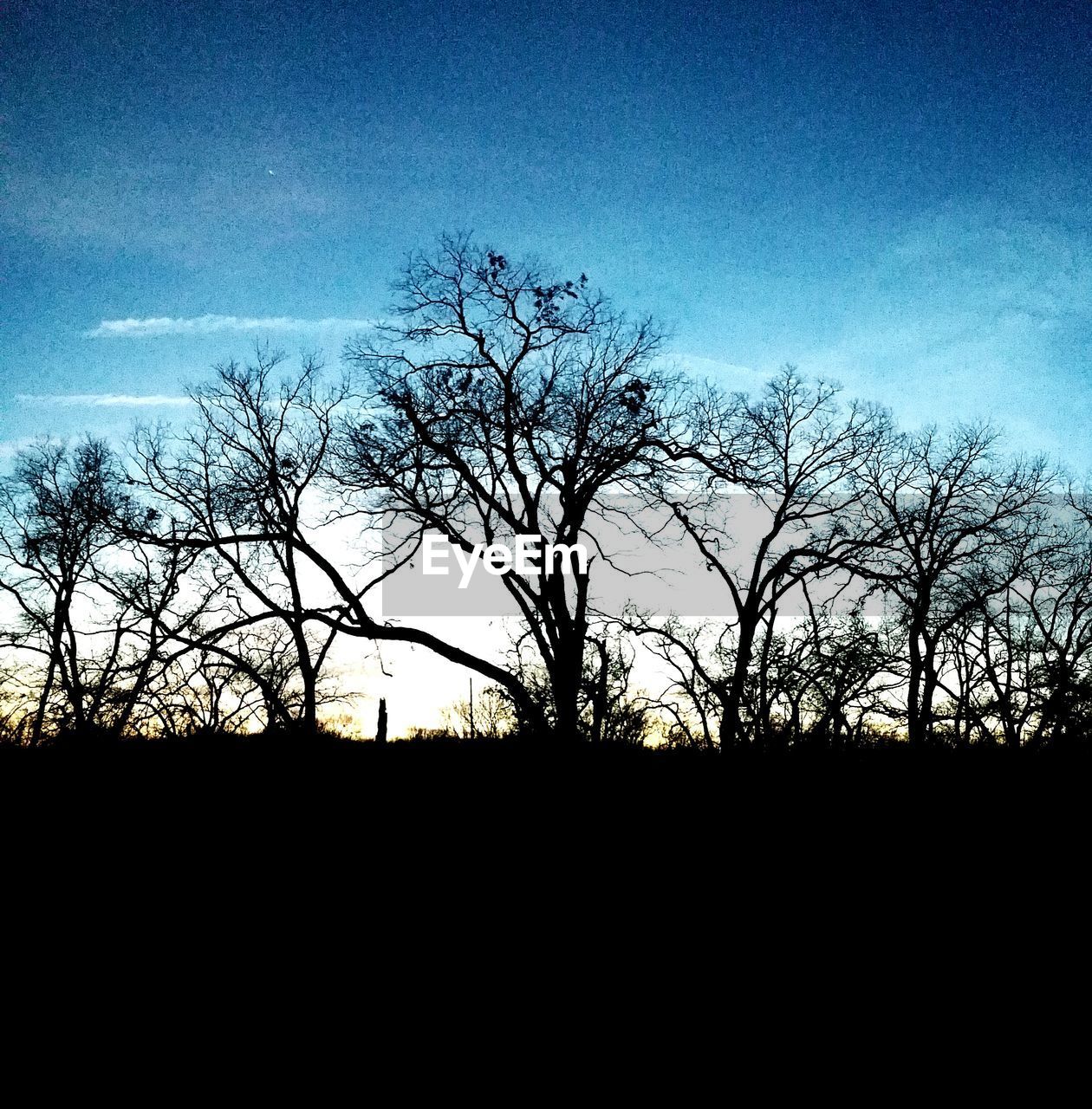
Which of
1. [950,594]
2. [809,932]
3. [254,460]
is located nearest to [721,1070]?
[809,932]

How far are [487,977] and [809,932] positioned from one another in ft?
6.89

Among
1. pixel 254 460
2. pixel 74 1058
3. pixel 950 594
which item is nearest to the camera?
pixel 74 1058

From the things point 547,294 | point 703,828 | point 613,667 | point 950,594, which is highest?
point 547,294

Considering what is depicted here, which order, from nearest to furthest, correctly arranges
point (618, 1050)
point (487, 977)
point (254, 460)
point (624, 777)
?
1. point (618, 1050)
2. point (487, 977)
3. point (624, 777)
4. point (254, 460)

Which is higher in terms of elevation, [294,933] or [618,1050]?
[294,933]

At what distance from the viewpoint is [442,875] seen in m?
5.04

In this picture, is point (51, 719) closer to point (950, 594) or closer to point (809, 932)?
point (809, 932)

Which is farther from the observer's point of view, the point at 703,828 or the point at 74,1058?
the point at 703,828

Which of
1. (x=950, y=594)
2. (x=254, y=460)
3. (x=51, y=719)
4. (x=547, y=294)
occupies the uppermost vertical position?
(x=547, y=294)

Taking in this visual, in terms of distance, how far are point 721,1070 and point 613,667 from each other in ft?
54.6

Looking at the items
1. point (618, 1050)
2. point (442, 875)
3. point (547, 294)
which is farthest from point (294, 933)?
point (547, 294)

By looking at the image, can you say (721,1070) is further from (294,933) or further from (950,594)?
(950,594)

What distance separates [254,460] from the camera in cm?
1902

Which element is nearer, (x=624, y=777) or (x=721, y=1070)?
(x=721, y=1070)
